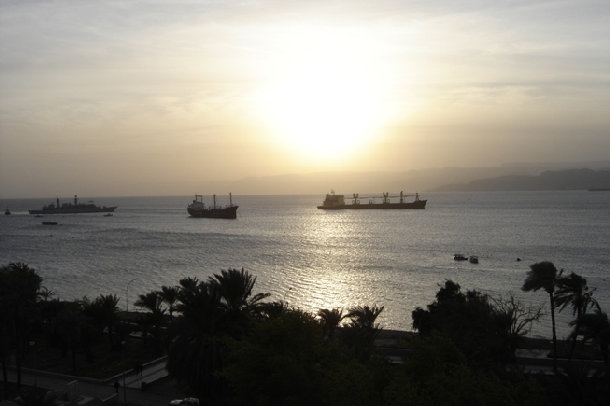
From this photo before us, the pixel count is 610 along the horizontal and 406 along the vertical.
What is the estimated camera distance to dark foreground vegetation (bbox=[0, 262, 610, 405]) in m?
12.5

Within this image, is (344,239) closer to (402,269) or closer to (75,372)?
(402,269)

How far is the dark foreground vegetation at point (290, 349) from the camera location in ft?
40.9

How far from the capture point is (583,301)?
24.5 m

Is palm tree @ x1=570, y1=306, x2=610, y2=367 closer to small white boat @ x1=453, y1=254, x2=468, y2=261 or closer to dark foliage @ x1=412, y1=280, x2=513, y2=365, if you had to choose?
dark foliage @ x1=412, y1=280, x2=513, y2=365

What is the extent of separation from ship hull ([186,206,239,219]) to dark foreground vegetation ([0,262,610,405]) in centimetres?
13530

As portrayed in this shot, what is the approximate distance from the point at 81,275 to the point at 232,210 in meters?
104

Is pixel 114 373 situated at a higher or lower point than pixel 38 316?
lower

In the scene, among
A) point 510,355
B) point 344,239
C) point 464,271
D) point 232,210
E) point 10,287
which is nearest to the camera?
point 510,355

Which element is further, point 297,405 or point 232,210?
point 232,210

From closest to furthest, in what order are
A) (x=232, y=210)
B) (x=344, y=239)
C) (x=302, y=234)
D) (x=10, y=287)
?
(x=10, y=287), (x=344, y=239), (x=302, y=234), (x=232, y=210)

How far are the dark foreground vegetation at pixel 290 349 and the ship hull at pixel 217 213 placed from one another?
444 feet

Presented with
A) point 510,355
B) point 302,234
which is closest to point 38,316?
point 510,355

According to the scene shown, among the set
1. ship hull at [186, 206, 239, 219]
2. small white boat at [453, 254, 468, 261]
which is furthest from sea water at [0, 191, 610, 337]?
ship hull at [186, 206, 239, 219]

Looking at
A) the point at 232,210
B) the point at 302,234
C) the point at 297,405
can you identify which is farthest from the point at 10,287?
the point at 232,210
